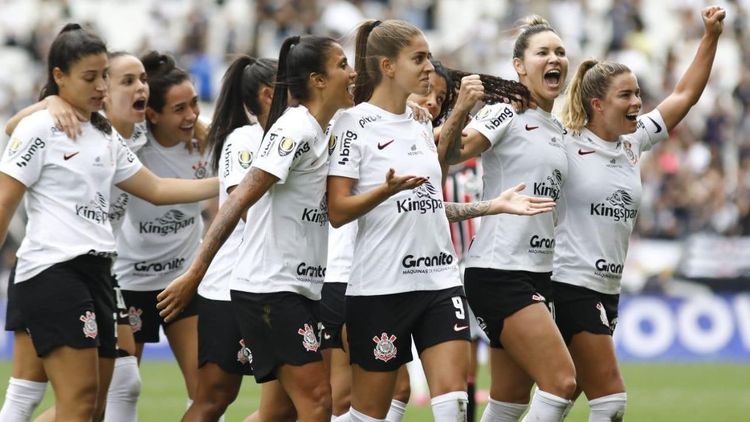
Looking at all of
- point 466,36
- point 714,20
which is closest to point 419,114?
point 714,20

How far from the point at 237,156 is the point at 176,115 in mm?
1171

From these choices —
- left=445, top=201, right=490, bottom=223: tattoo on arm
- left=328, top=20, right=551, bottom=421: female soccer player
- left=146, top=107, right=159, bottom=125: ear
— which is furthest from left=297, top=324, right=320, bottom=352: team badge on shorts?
left=146, top=107, right=159, bottom=125: ear

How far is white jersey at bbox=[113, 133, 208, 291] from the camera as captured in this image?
933cm

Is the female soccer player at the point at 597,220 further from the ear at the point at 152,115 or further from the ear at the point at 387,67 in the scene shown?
the ear at the point at 152,115

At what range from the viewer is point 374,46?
25.3ft

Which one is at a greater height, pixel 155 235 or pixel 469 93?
pixel 469 93

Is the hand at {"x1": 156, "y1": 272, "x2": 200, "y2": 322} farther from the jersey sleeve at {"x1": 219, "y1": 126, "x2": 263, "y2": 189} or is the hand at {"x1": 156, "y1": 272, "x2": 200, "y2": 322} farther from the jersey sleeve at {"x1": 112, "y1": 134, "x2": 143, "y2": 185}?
the jersey sleeve at {"x1": 112, "y1": 134, "x2": 143, "y2": 185}

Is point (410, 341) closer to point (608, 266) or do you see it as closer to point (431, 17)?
point (608, 266)

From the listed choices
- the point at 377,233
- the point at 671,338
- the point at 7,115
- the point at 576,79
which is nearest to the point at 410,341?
the point at 377,233

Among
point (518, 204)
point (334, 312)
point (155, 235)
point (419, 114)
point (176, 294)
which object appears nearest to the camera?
point (176, 294)

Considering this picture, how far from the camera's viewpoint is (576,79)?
888 cm

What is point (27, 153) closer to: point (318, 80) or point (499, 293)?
point (318, 80)

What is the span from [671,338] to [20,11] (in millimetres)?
14377

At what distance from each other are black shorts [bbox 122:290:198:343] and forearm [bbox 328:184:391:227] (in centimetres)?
225
